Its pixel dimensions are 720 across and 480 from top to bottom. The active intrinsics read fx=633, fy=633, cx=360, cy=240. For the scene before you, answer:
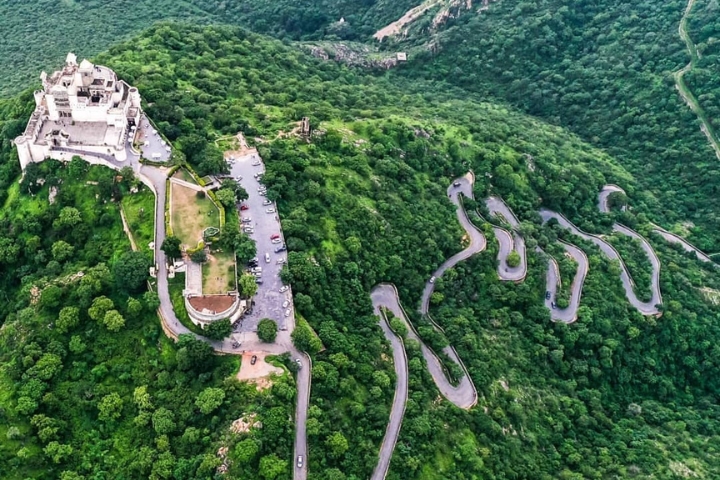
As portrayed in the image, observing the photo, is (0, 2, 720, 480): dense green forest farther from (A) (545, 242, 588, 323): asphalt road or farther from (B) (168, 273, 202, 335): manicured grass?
(B) (168, 273, 202, 335): manicured grass

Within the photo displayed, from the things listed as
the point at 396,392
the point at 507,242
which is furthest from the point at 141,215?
the point at 507,242

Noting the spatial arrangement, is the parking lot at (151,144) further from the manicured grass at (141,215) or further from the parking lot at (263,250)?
the parking lot at (263,250)

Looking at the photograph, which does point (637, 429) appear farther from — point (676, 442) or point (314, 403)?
point (314, 403)

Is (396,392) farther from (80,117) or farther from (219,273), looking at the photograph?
(80,117)

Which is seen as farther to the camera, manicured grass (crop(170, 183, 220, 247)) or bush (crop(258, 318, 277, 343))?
manicured grass (crop(170, 183, 220, 247))

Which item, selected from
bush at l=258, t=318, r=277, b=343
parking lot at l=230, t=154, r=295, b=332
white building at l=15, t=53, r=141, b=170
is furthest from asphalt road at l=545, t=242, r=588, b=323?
white building at l=15, t=53, r=141, b=170

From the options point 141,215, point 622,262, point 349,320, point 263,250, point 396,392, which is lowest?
point 622,262
